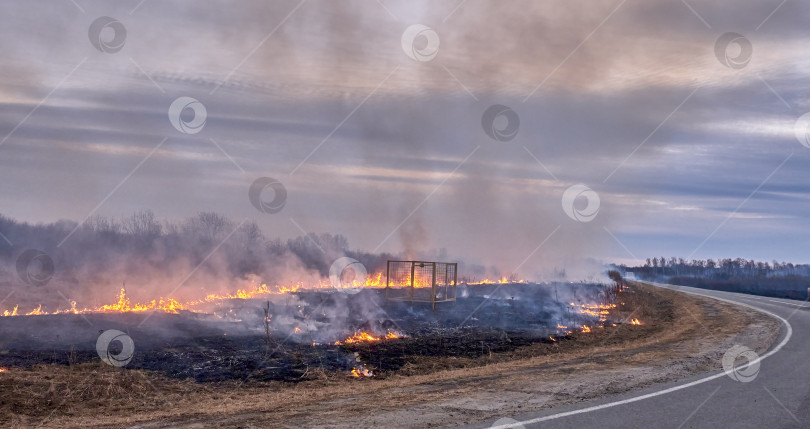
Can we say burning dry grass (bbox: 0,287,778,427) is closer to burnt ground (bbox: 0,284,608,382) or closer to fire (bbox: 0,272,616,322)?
burnt ground (bbox: 0,284,608,382)

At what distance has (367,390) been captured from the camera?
40.5 feet

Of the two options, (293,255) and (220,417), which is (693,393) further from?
(293,255)

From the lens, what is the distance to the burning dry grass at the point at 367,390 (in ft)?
31.2

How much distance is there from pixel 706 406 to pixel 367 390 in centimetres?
664

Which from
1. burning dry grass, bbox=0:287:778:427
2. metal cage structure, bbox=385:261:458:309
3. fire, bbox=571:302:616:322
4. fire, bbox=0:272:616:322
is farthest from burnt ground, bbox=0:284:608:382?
fire, bbox=0:272:616:322

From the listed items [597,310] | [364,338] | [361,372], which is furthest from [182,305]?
[597,310]

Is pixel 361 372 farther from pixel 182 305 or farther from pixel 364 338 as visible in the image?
pixel 182 305

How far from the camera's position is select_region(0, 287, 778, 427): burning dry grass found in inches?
374

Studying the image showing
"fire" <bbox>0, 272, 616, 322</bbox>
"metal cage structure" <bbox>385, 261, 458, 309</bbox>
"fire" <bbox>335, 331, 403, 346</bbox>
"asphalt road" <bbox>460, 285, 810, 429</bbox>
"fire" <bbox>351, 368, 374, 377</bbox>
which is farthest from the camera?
"metal cage structure" <bbox>385, 261, 458, 309</bbox>

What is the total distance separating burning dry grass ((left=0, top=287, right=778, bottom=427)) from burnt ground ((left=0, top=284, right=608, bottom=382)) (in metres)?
0.80

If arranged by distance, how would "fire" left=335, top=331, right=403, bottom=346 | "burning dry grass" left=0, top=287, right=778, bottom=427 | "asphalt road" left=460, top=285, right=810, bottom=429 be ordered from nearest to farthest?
"asphalt road" left=460, top=285, right=810, bottom=429, "burning dry grass" left=0, top=287, right=778, bottom=427, "fire" left=335, top=331, right=403, bottom=346

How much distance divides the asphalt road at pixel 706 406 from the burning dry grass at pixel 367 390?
2.13ft

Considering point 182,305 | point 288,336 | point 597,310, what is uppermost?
point 597,310

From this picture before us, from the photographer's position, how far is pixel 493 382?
1192cm
